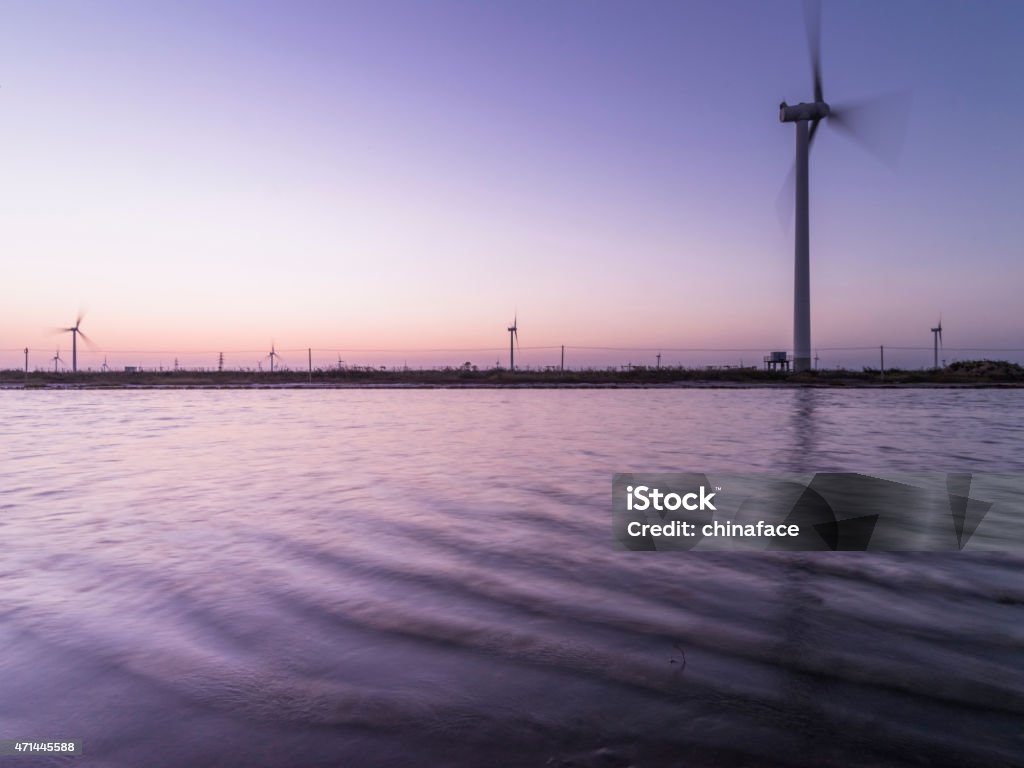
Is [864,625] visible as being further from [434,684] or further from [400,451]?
[400,451]

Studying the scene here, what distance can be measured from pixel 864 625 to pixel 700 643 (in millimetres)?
943

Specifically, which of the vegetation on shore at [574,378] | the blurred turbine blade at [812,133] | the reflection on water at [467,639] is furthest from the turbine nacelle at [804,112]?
the reflection on water at [467,639]

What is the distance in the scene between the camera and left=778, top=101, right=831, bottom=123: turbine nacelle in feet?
169

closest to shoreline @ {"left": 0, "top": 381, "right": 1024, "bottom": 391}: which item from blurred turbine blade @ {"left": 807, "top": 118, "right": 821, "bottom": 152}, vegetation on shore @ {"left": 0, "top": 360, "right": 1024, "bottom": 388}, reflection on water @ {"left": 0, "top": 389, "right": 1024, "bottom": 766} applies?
vegetation on shore @ {"left": 0, "top": 360, "right": 1024, "bottom": 388}

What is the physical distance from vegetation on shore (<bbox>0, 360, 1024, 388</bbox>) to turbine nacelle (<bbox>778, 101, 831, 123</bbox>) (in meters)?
21.4

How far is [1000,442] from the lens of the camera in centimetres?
1199

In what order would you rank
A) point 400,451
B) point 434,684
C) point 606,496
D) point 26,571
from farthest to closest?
1. point 400,451
2. point 606,496
3. point 26,571
4. point 434,684

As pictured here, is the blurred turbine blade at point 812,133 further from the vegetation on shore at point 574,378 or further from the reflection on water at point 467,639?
the reflection on water at point 467,639

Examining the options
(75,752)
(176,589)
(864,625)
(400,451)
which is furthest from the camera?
(400,451)

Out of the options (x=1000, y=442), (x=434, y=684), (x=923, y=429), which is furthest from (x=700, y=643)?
(x=923, y=429)

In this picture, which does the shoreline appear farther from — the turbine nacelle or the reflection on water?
the reflection on water

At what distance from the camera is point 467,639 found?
305 centimetres

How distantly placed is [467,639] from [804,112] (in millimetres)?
59924

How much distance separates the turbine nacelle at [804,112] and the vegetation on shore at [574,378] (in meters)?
21.4
